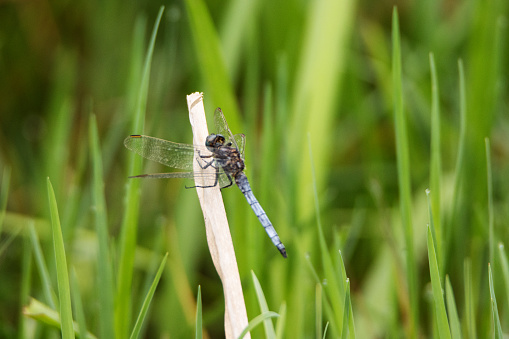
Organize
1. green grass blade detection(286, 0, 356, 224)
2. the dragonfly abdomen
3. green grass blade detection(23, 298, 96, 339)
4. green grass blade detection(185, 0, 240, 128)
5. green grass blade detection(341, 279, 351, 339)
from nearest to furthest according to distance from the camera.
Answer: green grass blade detection(341, 279, 351, 339), green grass blade detection(23, 298, 96, 339), the dragonfly abdomen, green grass blade detection(185, 0, 240, 128), green grass blade detection(286, 0, 356, 224)

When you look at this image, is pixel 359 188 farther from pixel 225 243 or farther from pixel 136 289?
pixel 225 243

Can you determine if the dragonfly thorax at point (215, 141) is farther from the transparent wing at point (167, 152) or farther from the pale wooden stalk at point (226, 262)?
the pale wooden stalk at point (226, 262)

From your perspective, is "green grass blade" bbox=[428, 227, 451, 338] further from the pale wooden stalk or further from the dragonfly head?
the dragonfly head

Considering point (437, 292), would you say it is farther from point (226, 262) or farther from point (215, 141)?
point (215, 141)

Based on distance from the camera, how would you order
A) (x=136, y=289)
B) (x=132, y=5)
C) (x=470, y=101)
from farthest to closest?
(x=132, y=5) < (x=470, y=101) < (x=136, y=289)

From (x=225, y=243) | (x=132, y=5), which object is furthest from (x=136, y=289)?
(x=132, y=5)

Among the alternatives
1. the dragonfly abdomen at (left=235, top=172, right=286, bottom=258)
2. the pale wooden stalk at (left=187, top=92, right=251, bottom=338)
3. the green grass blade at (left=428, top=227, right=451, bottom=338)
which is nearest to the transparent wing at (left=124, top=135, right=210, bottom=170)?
the dragonfly abdomen at (left=235, top=172, right=286, bottom=258)

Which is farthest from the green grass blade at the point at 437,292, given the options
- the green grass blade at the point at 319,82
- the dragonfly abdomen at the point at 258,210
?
the green grass blade at the point at 319,82
